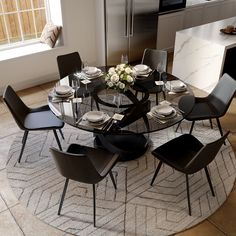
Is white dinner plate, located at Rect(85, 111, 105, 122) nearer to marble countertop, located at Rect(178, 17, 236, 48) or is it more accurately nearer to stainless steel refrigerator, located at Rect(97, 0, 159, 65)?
marble countertop, located at Rect(178, 17, 236, 48)

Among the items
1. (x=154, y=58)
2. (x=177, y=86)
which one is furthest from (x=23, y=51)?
(x=177, y=86)

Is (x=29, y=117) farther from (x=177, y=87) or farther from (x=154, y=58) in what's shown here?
(x=154, y=58)

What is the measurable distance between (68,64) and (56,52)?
98 cm

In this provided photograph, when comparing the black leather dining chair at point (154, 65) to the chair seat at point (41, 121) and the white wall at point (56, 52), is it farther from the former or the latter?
the white wall at point (56, 52)

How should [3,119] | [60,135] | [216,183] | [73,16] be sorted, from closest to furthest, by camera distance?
[216,183]
[60,135]
[3,119]
[73,16]

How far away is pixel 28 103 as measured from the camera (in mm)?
4469

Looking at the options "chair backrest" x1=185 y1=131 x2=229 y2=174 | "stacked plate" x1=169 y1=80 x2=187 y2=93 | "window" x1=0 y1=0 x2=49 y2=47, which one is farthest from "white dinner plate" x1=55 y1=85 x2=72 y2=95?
"window" x1=0 y1=0 x2=49 y2=47

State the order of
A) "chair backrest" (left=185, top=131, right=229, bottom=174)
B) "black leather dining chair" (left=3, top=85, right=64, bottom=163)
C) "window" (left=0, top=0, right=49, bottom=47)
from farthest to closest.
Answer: "window" (left=0, top=0, right=49, bottom=47) < "black leather dining chair" (left=3, top=85, right=64, bottom=163) < "chair backrest" (left=185, top=131, right=229, bottom=174)

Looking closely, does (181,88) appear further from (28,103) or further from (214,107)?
(28,103)

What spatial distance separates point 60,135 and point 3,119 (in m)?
0.91

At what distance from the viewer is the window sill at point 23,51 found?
14.9ft

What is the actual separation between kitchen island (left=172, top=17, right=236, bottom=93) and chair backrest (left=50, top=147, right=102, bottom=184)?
8.94ft

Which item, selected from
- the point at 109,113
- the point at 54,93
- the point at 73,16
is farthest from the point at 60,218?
the point at 73,16

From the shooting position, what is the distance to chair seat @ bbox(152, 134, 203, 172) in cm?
272
